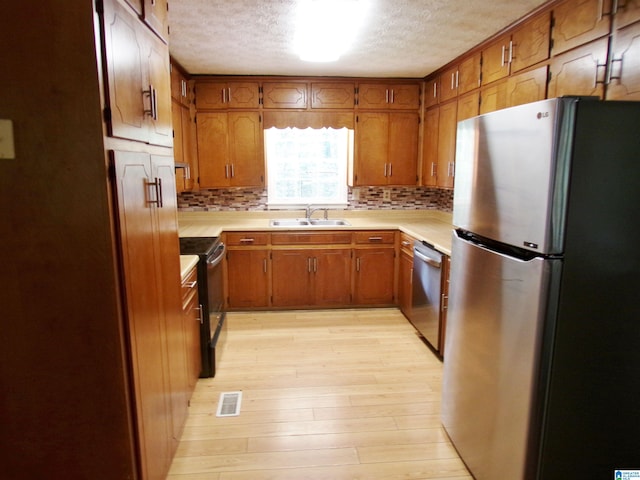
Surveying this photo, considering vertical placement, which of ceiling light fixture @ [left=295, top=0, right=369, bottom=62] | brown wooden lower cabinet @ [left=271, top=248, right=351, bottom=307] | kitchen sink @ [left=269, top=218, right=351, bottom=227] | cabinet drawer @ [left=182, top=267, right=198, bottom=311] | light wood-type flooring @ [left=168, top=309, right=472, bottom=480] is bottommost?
light wood-type flooring @ [left=168, top=309, right=472, bottom=480]

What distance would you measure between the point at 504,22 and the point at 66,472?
3.21 metres

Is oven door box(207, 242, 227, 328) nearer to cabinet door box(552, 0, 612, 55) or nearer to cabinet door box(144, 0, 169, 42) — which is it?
cabinet door box(144, 0, 169, 42)

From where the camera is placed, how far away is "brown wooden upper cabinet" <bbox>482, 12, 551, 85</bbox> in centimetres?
230

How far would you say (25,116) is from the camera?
1.18 m

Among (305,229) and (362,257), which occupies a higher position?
(305,229)

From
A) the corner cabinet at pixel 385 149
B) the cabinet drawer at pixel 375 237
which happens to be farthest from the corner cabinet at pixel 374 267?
the corner cabinet at pixel 385 149

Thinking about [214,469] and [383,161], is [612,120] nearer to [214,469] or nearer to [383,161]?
[214,469]

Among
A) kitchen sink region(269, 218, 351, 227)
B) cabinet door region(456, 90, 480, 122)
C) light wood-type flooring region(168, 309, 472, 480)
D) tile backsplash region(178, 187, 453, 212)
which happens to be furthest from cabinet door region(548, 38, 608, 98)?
kitchen sink region(269, 218, 351, 227)

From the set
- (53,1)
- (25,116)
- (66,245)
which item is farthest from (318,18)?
(66,245)

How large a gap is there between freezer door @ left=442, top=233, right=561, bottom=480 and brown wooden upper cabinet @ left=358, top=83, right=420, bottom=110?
253 cm

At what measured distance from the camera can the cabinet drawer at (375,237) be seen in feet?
13.3

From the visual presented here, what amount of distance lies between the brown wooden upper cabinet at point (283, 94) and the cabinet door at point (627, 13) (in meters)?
2.76

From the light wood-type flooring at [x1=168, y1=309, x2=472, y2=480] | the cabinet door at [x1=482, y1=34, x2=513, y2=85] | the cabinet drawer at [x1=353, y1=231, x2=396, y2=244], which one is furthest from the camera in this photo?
the cabinet drawer at [x1=353, y1=231, x2=396, y2=244]

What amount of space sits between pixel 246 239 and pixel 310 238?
64 centimetres
